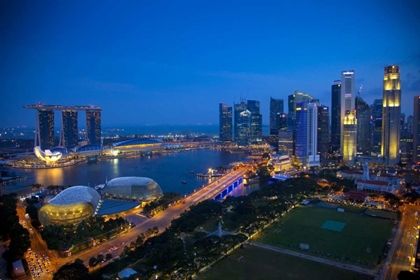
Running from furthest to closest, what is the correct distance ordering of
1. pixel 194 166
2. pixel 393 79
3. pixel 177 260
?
pixel 194 166 → pixel 393 79 → pixel 177 260

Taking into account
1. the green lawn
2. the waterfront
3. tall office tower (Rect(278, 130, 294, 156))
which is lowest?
the green lawn

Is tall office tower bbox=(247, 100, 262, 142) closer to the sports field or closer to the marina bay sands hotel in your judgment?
the marina bay sands hotel

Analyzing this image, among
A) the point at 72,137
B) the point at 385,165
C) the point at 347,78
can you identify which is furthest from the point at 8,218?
the point at 72,137

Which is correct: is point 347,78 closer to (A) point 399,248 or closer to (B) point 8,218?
(A) point 399,248

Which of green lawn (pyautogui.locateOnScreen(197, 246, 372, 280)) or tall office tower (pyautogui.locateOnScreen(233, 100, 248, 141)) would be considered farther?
tall office tower (pyautogui.locateOnScreen(233, 100, 248, 141))

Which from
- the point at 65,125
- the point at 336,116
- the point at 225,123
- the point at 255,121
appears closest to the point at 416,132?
the point at 336,116

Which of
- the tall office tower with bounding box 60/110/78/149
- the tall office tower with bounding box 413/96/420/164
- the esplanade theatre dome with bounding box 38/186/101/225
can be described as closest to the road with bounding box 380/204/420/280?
the esplanade theatre dome with bounding box 38/186/101/225

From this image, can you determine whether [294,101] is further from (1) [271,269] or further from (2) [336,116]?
(1) [271,269]
